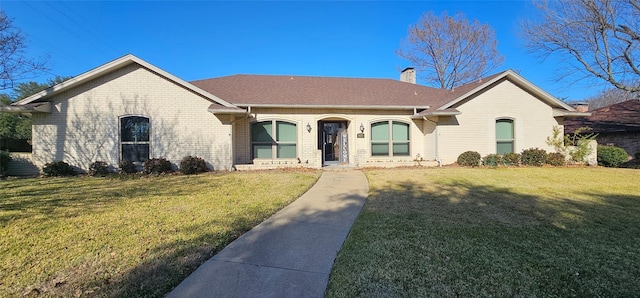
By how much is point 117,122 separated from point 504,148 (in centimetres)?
1809

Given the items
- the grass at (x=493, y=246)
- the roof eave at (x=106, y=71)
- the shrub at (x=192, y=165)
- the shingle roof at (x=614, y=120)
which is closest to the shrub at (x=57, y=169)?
the roof eave at (x=106, y=71)

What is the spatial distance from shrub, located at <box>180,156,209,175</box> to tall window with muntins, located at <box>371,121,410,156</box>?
8139mm

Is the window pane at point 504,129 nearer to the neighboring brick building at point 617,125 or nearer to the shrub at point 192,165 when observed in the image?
the neighboring brick building at point 617,125

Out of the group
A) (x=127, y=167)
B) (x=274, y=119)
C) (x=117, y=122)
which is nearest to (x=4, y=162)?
(x=117, y=122)

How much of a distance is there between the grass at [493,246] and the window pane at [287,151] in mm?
7291

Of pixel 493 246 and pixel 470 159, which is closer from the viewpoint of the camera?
pixel 493 246

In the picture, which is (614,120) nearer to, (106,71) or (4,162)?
(106,71)

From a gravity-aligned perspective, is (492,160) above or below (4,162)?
below

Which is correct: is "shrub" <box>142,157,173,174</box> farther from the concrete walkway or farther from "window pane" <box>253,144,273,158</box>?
the concrete walkway

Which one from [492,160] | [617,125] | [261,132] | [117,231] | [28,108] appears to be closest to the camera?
[117,231]

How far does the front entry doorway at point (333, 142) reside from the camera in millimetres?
15602

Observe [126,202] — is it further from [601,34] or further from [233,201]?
[601,34]

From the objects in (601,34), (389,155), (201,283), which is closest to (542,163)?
(389,155)

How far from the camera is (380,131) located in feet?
49.8
